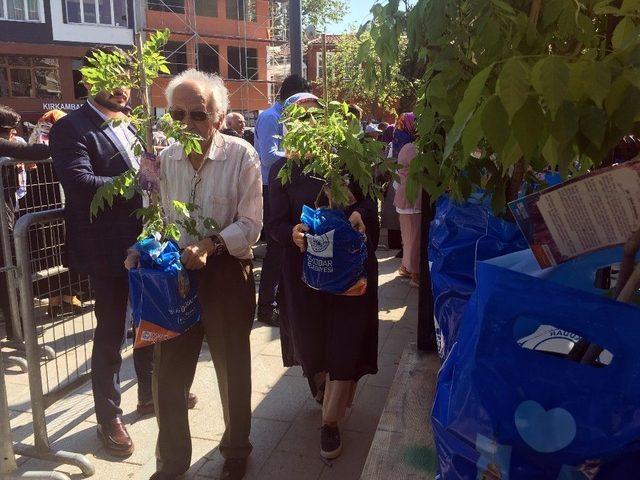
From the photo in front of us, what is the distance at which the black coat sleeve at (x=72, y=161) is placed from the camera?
3006 mm

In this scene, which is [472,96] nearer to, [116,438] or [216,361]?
[216,361]

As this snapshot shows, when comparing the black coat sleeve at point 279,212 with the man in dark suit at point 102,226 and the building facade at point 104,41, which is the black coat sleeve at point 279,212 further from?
the building facade at point 104,41

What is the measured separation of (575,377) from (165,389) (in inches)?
85.7

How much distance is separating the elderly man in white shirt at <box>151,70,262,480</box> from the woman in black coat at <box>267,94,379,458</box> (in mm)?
354

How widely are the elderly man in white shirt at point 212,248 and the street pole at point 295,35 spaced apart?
3.99m

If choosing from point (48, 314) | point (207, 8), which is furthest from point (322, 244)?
point (207, 8)

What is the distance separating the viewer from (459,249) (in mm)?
2008

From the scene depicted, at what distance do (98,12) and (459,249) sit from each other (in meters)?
28.3

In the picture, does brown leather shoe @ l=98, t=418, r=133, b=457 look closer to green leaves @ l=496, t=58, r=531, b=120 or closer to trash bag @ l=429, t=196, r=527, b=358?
trash bag @ l=429, t=196, r=527, b=358

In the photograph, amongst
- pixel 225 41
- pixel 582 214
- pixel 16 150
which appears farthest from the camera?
pixel 225 41

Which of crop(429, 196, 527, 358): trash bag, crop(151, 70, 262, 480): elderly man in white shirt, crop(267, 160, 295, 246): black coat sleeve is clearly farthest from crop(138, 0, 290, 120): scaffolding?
crop(429, 196, 527, 358): trash bag

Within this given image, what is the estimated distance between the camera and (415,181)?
1.77m

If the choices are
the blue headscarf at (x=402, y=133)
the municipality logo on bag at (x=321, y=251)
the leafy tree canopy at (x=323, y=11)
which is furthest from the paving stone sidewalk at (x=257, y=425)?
the leafy tree canopy at (x=323, y=11)

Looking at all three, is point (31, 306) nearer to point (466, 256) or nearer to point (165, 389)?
point (165, 389)
